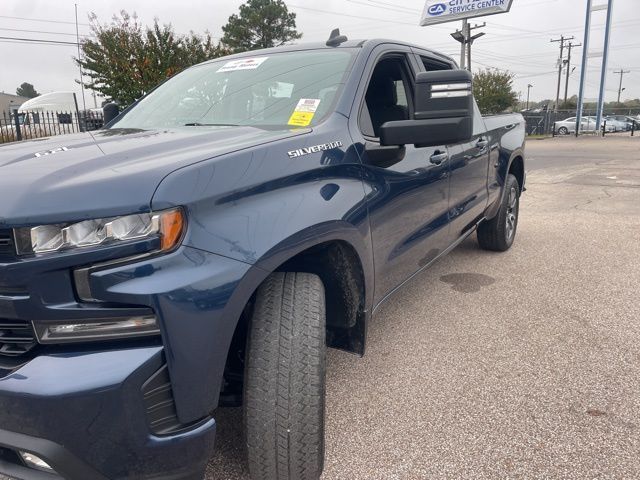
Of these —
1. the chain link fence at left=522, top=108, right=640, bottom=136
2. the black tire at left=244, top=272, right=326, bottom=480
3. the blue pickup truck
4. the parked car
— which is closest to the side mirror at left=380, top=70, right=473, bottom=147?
the blue pickup truck

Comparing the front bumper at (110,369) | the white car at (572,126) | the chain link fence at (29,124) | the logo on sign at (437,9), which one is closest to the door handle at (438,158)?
the front bumper at (110,369)

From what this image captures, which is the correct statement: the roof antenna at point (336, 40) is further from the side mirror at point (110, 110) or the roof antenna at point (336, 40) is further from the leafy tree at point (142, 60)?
the leafy tree at point (142, 60)

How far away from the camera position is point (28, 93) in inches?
3829

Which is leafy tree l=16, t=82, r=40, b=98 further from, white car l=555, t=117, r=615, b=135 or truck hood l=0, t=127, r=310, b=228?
truck hood l=0, t=127, r=310, b=228

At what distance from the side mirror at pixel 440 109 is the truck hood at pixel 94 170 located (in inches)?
18.9

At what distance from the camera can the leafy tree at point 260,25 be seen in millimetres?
39812

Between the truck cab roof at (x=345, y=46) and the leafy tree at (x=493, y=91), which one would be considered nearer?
the truck cab roof at (x=345, y=46)

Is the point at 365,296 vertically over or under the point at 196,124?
under

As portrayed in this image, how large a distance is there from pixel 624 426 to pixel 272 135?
204cm

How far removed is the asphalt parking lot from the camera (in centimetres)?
211

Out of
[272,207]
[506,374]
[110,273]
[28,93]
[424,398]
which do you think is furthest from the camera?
[28,93]

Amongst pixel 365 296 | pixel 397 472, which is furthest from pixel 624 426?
pixel 365 296

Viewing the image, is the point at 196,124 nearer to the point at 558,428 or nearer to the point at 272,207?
the point at 272,207

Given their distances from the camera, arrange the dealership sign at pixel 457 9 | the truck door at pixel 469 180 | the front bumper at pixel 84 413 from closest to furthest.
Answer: the front bumper at pixel 84 413 < the truck door at pixel 469 180 < the dealership sign at pixel 457 9
